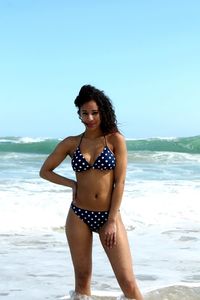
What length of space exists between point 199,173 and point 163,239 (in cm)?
1036

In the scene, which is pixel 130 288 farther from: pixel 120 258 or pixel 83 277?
pixel 83 277

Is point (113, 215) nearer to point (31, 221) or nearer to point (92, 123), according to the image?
point (92, 123)

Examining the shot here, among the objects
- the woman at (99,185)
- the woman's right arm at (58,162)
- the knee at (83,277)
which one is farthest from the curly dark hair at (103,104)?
the knee at (83,277)

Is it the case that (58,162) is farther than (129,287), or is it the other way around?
(58,162)

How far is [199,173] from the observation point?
63.1 ft

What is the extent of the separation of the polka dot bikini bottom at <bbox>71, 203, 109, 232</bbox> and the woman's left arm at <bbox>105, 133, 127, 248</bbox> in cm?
7

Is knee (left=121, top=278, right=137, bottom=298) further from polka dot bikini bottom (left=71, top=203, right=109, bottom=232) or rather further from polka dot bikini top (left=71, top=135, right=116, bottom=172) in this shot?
polka dot bikini top (left=71, top=135, right=116, bottom=172)

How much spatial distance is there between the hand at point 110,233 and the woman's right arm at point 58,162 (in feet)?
1.39

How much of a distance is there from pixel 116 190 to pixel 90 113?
62 centimetres

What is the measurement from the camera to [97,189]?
445 centimetres

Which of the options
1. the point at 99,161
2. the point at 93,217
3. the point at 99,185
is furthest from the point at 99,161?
the point at 93,217

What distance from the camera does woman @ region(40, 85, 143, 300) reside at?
173 inches

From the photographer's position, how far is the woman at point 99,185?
439 cm

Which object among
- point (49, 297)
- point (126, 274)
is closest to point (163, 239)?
point (49, 297)
